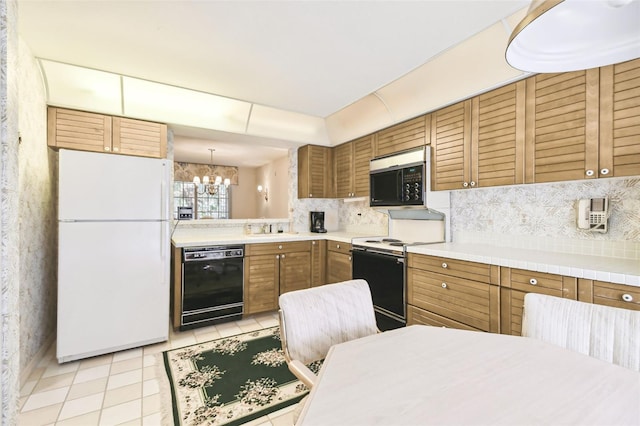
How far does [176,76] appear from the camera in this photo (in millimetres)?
2383

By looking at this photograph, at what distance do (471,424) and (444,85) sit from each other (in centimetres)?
255

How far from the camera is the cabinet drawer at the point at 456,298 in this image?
2.01 metres

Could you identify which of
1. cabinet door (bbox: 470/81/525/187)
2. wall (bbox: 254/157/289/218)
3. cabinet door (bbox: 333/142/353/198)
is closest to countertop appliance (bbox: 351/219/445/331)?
cabinet door (bbox: 470/81/525/187)

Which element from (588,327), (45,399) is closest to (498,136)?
(588,327)

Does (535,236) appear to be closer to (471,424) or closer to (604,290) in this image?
(604,290)

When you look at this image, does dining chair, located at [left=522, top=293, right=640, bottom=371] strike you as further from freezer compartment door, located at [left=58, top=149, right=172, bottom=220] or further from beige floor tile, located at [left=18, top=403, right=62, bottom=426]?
freezer compartment door, located at [left=58, top=149, right=172, bottom=220]

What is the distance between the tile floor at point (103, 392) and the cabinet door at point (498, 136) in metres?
2.24

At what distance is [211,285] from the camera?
302cm

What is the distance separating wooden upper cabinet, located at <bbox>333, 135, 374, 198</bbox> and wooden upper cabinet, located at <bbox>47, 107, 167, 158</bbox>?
2.16 meters

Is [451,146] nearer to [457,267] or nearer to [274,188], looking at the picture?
[457,267]

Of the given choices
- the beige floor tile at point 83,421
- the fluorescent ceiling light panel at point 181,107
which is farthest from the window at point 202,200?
the beige floor tile at point 83,421

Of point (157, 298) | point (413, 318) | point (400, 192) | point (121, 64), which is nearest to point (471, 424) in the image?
point (413, 318)

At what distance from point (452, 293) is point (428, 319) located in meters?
0.34

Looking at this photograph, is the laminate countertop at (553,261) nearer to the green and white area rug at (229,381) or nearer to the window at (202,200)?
the green and white area rug at (229,381)
